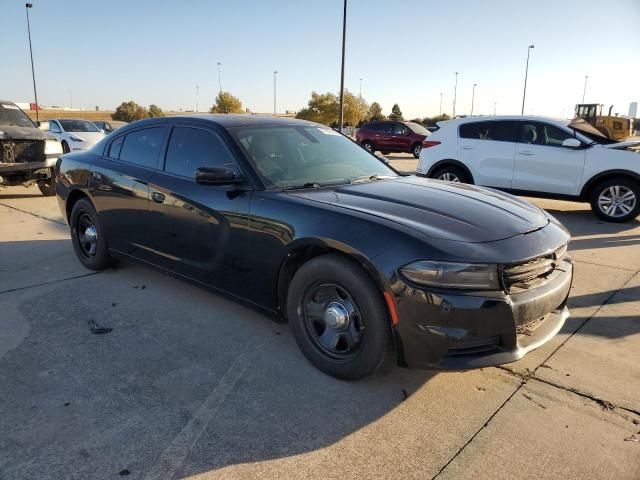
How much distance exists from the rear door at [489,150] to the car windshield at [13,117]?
8781 mm

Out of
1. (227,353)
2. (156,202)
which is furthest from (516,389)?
(156,202)

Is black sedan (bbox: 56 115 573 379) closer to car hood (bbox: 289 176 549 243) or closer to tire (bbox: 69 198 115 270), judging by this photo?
car hood (bbox: 289 176 549 243)

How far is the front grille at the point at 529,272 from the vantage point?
265cm

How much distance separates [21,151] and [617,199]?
10592 mm

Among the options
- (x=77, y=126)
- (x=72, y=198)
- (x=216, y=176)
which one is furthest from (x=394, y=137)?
(x=216, y=176)

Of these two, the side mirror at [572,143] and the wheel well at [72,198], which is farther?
the side mirror at [572,143]

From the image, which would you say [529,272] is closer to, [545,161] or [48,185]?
[545,161]

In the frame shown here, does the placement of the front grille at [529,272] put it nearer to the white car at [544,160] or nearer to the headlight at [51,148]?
the white car at [544,160]

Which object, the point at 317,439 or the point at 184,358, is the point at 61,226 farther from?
the point at 317,439

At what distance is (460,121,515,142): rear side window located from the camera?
340 inches

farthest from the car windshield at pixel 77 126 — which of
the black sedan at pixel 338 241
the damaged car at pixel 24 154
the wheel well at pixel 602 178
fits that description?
the wheel well at pixel 602 178

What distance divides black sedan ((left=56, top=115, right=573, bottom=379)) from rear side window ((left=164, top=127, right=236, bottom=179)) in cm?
1

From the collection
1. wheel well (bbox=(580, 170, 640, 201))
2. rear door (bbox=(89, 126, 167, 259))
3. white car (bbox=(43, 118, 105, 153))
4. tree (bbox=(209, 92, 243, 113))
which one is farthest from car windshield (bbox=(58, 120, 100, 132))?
tree (bbox=(209, 92, 243, 113))

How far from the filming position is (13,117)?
1036 centimetres
